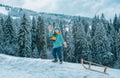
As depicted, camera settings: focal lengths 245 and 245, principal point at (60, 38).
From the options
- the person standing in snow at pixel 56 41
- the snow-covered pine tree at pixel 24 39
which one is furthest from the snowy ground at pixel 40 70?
the snow-covered pine tree at pixel 24 39

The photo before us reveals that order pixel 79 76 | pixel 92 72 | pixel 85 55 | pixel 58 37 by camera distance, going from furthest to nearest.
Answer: pixel 85 55
pixel 58 37
pixel 92 72
pixel 79 76

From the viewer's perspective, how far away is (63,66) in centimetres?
1284

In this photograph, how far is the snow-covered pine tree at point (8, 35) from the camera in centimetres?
5744

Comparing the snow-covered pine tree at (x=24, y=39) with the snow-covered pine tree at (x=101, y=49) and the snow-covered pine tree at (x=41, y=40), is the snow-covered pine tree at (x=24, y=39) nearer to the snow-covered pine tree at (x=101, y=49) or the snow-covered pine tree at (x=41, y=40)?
the snow-covered pine tree at (x=41, y=40)

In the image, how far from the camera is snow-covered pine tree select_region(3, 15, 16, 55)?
57.4m

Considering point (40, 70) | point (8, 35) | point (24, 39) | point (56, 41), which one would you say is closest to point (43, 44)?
point (8, 35)

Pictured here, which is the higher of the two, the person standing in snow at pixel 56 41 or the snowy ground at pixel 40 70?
the person standing in snow at pixel 56 41

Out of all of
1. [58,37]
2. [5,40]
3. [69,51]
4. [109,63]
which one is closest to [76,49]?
[69,51]

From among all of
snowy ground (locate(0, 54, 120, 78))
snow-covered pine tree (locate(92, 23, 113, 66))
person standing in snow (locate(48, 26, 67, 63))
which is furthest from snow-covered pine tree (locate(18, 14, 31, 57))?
person standing in snow (locate(48, 26, 67, 63))

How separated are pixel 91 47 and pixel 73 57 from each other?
595cm

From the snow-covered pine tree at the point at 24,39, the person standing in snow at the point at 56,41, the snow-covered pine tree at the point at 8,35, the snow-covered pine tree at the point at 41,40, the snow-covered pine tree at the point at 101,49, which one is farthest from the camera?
the snow-covered pine tree at the point at 41,40

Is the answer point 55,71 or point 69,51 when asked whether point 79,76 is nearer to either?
point 55,71

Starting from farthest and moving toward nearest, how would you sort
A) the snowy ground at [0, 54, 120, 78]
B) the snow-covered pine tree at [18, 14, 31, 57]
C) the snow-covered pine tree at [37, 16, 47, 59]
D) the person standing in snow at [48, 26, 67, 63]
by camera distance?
the snow-covered pine tree at [37, 16, 47, 59]
the snow-covered pine tree at [18, 14, 31, 57]
the person standing in snow at [48, 26, 67, 63]
the snowy ground at [0, 54, 120, 78]

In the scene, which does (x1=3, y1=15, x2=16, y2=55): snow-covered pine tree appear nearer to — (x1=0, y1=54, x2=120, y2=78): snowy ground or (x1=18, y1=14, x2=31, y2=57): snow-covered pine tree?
(x1=18, y1=14, x2=31, y2=57): snow-covered pine tree
